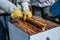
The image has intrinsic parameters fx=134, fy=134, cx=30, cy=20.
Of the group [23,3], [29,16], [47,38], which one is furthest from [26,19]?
[47,38]

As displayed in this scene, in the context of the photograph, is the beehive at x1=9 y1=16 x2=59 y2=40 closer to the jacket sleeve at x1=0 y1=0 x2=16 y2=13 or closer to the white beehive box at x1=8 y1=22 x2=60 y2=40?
the white beehive box at x1=8 y1=22 x2=60 y2=40

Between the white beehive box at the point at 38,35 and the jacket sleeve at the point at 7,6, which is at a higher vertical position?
the jacket sleeve at the point at 7,6

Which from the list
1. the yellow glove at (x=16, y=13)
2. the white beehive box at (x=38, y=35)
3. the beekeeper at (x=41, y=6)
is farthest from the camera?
the beekeeper at (x=41, y=6)

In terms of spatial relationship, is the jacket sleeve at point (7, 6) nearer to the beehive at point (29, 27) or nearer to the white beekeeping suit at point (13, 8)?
the white beekeeping suit at point (13, 8)

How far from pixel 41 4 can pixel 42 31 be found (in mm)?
1309

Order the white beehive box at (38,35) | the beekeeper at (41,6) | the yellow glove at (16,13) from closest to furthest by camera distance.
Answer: the white beehive box at (38,35) → the yellow glove at (16,13) → the beekeeper at (41,6)

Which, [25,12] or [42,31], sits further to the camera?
[25,12]

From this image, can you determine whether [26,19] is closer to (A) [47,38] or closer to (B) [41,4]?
(A) [47,38]

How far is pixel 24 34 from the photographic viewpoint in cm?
102

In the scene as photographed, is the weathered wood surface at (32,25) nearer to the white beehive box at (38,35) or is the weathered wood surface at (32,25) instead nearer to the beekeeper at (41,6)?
the white beehive box at (38,35)

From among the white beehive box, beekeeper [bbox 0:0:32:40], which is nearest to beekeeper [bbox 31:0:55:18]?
beekeeper [bbox 0:0:32:40]

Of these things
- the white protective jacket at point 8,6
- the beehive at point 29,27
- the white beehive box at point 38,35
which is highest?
the white protective jacket at point 8,6

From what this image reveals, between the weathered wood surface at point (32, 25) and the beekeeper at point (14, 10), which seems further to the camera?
the beekeeper at point (14, 10)

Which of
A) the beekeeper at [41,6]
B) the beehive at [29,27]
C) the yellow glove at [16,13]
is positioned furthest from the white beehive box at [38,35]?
the beekeeper at [41,6]
